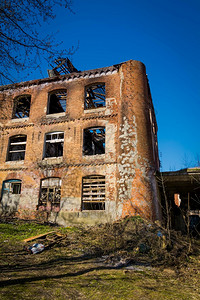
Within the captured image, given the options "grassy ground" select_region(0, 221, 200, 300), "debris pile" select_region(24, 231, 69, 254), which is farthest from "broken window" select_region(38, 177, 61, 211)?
"grassy ground" select_region(0, 221, 200, 300)

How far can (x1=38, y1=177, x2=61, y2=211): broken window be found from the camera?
45.6ft

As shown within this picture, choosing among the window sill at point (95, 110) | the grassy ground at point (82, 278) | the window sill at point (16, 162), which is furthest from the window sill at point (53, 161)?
the grassy ground at point (82, 278)

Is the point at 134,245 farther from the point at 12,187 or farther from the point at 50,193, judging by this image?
the point at 12,187

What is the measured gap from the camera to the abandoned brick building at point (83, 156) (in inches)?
501

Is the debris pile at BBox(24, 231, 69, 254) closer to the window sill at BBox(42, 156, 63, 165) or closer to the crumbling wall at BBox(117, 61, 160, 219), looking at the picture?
the crumbling wall at BBox(117, 61, 160, 219)

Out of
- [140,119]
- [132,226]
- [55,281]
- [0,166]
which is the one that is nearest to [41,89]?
[0,166]

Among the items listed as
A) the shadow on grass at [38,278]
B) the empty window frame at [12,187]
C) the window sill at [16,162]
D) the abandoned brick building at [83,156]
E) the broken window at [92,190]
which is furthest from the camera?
the window sill at [16,162]

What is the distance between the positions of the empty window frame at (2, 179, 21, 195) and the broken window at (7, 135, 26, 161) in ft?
6.08

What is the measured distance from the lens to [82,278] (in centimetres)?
553

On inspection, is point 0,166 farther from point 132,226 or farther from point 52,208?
point 132,226

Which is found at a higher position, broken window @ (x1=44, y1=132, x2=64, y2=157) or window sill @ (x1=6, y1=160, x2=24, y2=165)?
broken window @ (x1=44, y1=132, x2=64, y2=157)

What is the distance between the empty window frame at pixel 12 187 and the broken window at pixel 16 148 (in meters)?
1.85

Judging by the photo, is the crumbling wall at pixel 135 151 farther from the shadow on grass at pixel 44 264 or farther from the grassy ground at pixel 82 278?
the shadow on grass at pixel 44 264

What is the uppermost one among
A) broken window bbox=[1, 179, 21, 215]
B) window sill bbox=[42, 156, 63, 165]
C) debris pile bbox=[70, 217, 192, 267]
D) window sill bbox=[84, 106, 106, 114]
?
window sill bbox=[84, 106, 106, 114]
